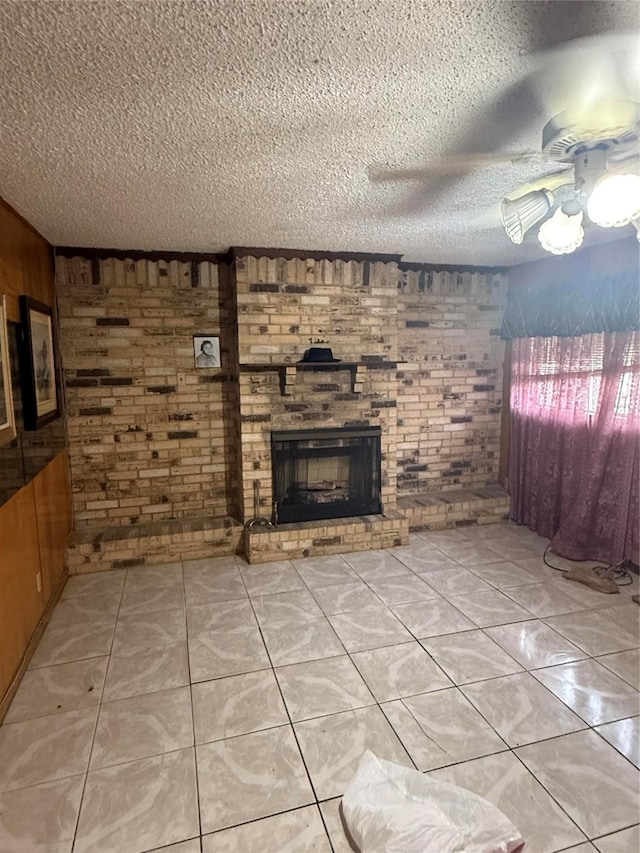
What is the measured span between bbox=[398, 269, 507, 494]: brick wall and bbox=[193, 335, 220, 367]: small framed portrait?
1579mm

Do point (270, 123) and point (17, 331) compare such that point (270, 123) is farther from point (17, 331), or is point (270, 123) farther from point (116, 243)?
point (116, 243)

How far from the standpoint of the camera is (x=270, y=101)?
4.75ft

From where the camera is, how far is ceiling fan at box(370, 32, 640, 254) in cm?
124

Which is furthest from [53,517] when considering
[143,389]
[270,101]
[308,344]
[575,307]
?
[575,307]

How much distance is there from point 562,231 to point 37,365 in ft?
8.83

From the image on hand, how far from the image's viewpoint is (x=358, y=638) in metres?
2.61

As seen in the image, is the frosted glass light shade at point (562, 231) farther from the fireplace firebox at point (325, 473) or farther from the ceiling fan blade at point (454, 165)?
the fireplace firebox at point (325, 473)

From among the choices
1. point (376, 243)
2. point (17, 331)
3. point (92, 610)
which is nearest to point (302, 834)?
point (92, 610)

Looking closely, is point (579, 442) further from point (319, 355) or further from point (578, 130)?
point (578, 130)

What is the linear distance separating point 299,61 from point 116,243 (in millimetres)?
2445

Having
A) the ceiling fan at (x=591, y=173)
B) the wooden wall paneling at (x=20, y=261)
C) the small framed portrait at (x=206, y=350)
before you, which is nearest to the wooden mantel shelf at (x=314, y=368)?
the small framed portrait at (x=206, y=350)

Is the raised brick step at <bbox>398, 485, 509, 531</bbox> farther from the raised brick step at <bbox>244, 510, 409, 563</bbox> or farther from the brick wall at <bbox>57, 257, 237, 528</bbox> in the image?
the brick wall at <bbox>57, 257, 237, 528</bbox>

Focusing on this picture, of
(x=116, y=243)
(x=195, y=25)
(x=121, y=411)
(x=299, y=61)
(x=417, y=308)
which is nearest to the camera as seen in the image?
(x=195, y=25)

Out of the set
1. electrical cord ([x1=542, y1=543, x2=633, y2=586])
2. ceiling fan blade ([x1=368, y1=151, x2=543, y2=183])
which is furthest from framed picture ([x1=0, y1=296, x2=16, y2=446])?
electrical cord ([x1=542, y1=543, x2=633, y2=586])
